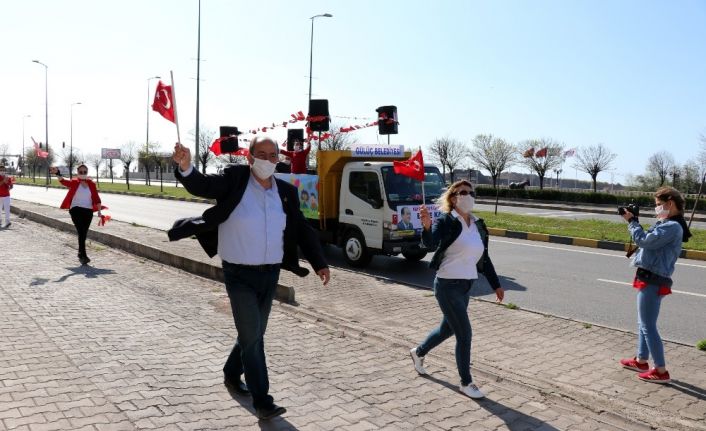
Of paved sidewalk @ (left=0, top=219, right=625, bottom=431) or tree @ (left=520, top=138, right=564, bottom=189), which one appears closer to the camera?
paved sidewalk @ (left=0, top=219, right=625, bottom=431)

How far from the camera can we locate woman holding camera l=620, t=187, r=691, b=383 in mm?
4730

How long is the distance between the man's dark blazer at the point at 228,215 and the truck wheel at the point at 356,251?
21.1 feet

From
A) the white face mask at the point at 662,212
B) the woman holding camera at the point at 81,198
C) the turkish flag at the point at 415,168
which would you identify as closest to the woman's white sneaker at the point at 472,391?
the turkish flag at the point at 415,168

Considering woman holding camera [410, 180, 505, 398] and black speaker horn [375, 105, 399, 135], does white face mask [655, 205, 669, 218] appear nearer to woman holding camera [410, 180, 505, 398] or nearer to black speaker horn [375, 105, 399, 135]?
woman holding camera [410, 180, 505, 398]

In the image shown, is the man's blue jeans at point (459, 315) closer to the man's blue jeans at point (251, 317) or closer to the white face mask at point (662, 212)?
the man's blue jeans at point (251, 317)

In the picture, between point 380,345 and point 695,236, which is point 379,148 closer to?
point 380,345

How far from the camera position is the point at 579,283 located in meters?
9.56

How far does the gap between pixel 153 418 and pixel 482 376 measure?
2.55 meters

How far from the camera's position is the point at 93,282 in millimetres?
8391

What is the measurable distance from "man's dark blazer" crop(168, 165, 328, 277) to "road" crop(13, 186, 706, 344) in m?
4.28

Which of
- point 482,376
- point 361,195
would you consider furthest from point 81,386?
point 361,195

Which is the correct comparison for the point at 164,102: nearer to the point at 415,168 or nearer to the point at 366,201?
the point at 415,168

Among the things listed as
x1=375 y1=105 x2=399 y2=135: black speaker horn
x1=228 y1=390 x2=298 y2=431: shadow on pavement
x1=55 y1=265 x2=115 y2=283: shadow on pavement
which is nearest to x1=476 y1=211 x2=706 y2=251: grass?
x1=375 y1=105 x2=399 y2=135: black speaker horn

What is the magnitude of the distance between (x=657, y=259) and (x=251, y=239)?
3204mm
